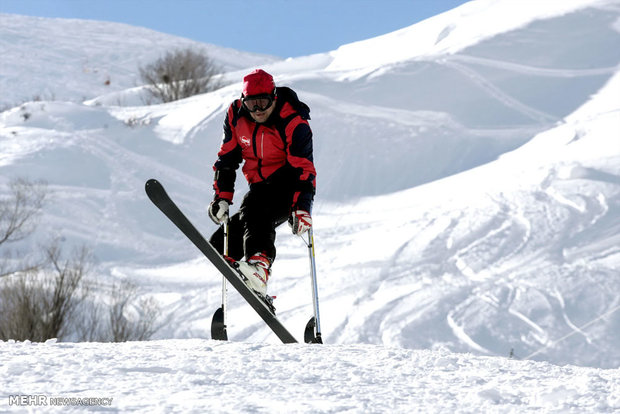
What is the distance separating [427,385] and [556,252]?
1259cm

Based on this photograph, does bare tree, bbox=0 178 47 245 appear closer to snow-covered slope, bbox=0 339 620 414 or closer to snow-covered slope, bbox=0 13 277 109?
snow-covered slope, bbox=0 339 620 414

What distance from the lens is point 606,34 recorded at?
27.4 meters

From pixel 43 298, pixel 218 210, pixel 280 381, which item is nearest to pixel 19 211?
pixel 43 298

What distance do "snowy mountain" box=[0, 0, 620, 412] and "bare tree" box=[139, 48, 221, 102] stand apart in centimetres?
1093

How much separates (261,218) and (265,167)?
1.17 feet

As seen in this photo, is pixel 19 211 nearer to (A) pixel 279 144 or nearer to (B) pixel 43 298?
(B) pixel 43 298

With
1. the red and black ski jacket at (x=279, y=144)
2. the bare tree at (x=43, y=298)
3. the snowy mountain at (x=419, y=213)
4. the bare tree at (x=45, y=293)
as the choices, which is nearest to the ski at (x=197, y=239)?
the red and black ski jacket at (x=279, y=144)

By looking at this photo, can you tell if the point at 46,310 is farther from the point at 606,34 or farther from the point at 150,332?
the point at 606,34

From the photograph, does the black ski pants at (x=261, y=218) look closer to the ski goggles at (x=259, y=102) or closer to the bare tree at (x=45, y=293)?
the ski goggles at (x=259, y=102)

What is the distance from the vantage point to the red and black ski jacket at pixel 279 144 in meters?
4.66

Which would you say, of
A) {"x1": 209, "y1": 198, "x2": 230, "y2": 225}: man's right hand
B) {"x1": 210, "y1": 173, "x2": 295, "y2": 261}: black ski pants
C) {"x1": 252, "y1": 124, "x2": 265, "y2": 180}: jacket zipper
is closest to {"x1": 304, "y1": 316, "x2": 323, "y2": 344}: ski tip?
{"x1": 210, "y1": 173, "x2": 295, "y2": 261}: black ski pants

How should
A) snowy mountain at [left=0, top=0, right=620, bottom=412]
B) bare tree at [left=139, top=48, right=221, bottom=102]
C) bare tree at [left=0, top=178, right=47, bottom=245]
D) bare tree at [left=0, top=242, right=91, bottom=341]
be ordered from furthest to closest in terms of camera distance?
bare tree at [left=139, top=48, right=221, bottom=102] < bare tree at [left=0, top=178, right=47, bottom=245] < bare tree at [left=0, top=242, right=91, bottom=341] < snowy mountain at [left=0, top=0, right=620, bottom=412]

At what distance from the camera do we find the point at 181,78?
40.2 metres

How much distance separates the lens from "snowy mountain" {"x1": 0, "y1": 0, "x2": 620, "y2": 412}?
3.34 m
